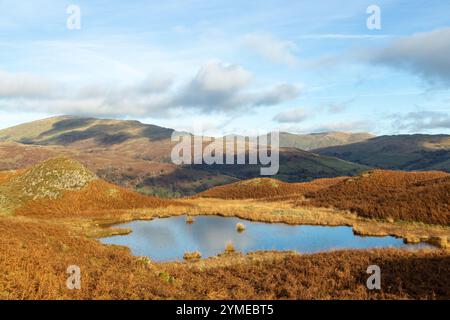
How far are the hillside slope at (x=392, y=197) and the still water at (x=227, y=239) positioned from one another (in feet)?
31.8

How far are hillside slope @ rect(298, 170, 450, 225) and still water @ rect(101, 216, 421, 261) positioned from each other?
9.69 meters

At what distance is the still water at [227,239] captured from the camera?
35375mm

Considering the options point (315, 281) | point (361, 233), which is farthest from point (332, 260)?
point (361, 233)

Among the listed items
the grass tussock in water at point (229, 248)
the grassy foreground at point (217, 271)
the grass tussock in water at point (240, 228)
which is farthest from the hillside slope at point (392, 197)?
the grass tussock in water at point (229, 248)

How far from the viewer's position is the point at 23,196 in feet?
191

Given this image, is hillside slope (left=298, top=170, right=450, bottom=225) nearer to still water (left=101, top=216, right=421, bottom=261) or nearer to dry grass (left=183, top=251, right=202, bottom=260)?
still water (left=101, top=216, right=421, bottom=261)

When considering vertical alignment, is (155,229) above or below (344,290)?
below

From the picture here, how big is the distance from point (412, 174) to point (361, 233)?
36.7 meters

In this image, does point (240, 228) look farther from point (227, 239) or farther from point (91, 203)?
point (91, 203)

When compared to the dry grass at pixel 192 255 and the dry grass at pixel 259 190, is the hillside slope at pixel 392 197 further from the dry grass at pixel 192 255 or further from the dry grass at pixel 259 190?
the dry grass at pixel 192 255

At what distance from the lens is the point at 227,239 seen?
40.1 meters

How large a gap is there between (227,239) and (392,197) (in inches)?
1107

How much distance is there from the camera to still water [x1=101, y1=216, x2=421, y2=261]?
3538cm

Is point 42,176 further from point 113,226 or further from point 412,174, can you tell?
point 412,174
